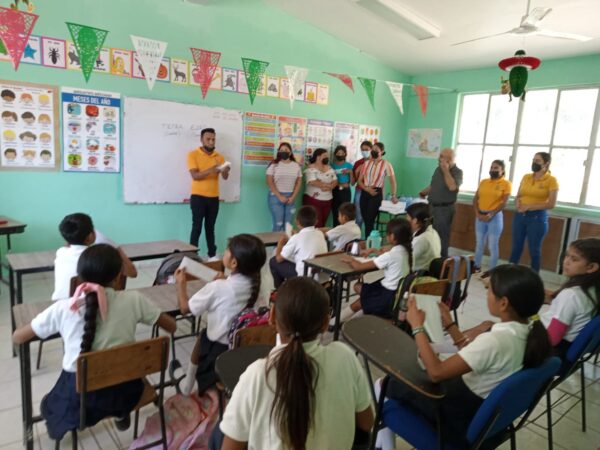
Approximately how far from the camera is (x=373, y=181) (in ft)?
18.3

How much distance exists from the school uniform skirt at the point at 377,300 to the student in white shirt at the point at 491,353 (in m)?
1.23

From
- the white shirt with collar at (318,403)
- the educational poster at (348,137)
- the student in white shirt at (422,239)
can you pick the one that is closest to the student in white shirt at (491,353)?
the white shirt with collar at (318,403)

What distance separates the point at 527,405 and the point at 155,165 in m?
4.11

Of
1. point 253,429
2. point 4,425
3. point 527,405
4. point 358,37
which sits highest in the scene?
point 358,37

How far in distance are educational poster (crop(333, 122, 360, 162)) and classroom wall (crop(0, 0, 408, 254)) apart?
0.12 metres

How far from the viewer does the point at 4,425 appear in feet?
6.36

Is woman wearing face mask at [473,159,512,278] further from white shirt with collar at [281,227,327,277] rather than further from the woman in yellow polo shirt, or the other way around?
white shirt with collar at [281,227,327,277]

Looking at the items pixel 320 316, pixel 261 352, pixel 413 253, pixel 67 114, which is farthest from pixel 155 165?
pixel 320 316

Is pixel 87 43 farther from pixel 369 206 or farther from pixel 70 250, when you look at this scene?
pixel 369 206

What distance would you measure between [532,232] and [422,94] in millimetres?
2915

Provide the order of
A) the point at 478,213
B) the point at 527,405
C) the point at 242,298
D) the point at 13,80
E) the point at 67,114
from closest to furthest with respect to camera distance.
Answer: the point at 527,405 < the point at 242,298 < the point at 13,80 < the point at 67,114 < the point at 478,213

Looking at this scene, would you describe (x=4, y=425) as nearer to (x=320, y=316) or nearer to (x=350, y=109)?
(x=320, y=316)

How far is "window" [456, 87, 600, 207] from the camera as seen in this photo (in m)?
5.07

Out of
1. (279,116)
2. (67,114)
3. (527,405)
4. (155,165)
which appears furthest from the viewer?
(279,116)
